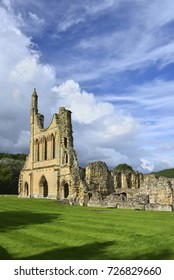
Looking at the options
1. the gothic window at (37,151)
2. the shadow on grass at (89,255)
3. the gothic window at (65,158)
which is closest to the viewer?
the shadow on grass at (89,255)

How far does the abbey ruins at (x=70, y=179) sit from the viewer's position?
32344 millimetres

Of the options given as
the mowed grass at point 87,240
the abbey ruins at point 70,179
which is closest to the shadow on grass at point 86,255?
the mowed grass at point 87,240

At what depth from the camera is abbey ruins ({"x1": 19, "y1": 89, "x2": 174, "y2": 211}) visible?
3234 centimetres

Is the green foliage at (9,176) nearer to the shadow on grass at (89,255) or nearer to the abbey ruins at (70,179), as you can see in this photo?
the abbey ruins at (70,179)

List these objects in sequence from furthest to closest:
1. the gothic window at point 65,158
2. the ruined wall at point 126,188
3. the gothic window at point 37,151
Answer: the gothic window at point 37,151, the gothic window at point 65,158, the ruined wall at point 126,188

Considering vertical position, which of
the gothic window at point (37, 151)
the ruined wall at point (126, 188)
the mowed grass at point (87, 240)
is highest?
the gothic window at point (37, 151)

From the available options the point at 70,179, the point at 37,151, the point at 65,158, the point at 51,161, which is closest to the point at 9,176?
the point at 37,151

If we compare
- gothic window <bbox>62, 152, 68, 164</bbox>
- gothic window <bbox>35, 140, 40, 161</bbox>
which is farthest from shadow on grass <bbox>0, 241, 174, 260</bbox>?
gothic window <bbox>35, 140, 40, 161</bbox>

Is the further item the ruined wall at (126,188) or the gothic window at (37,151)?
the gothic window at (37,151)

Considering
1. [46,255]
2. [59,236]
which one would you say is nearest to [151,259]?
[46,255]

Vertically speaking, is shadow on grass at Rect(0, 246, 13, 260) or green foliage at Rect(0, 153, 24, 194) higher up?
green foliage at Rect(0, 153, 24, 194)

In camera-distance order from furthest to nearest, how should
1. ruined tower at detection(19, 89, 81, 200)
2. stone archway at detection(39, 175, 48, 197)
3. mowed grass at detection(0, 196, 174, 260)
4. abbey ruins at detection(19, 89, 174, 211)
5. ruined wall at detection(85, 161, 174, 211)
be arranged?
stone archway at detection(39, 175, 48, 197) → ruined tower at detection(19, 89, 81, 200) → abbey ruins at detection(19, 89, 174, 211) → ruined wall at detection(85, 161, 174, 211) → mowed grass at detection(0, 196, 174, 260)

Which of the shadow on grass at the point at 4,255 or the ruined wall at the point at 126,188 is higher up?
the ruined wall at the point at 126,188

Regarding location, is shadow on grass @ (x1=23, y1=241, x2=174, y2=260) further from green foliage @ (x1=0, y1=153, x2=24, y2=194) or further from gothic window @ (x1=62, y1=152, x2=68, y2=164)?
green foliage @ (x1=0, y1=153, x2=24, y2=194)
